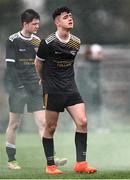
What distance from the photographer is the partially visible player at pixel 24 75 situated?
11.5m

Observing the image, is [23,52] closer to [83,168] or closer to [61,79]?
[61,79]

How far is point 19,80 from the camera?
11.7 metres

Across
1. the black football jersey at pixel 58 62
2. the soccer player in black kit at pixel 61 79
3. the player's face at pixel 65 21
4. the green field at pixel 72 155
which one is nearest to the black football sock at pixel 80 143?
the soccer player in black kit at pixel 61 79

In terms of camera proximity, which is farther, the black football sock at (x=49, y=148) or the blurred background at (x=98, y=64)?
the blurred background at (x=98, y=64)

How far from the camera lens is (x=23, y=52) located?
11500 mm

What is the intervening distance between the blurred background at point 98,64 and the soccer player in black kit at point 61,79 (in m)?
2.48

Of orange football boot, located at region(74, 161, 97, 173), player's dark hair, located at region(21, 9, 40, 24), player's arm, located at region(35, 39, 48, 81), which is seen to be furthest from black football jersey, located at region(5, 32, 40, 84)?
→ orange football boot, located at region(74, 161, 97, 173)

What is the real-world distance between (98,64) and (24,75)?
290 inches

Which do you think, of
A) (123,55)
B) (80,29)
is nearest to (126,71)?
(123,55)

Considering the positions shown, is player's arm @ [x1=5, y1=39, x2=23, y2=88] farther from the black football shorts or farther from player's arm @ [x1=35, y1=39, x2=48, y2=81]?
the black football shorts

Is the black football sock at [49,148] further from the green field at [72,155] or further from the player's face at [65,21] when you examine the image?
the player's face at [65,21]

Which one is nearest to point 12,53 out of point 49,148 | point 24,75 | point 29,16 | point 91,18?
point 24,75

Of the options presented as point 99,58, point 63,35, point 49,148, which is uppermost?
point 63,35

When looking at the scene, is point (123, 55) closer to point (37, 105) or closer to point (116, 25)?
point (116, 25)
